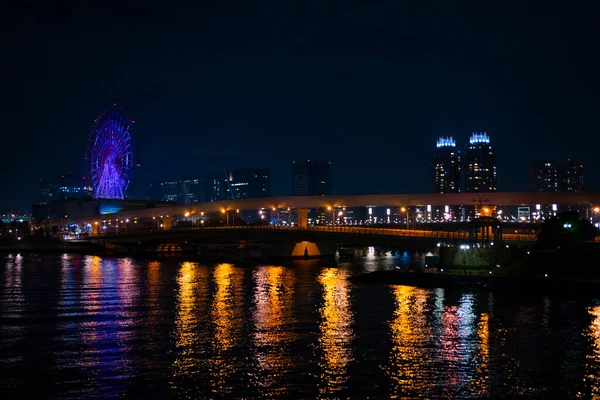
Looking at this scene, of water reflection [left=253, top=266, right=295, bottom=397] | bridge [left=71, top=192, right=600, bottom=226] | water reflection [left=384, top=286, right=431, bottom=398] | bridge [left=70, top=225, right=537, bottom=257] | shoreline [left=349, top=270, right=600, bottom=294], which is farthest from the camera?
bridge [left=71, top=192, right=600, bottom=226]

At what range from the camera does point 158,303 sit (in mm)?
44094

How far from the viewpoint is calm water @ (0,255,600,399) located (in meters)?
23.1

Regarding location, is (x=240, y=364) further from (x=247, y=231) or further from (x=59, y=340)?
(x=247, y=231)

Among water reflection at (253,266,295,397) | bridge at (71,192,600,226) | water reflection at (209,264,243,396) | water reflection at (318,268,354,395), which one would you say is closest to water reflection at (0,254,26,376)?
water reflection at (209,264,243,396)

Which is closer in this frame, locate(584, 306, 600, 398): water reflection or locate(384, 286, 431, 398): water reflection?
locate(584, 306, 600, 398): water reflection

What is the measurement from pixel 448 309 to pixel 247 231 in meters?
53.7

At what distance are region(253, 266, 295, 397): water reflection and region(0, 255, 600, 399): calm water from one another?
0.07 m

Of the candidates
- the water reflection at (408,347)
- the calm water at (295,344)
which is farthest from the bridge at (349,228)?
the water reflection at (408,347)

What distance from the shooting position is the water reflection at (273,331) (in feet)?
78.8

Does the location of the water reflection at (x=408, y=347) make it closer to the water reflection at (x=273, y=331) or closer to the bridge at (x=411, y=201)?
the water reflection at (x=273, y=331)

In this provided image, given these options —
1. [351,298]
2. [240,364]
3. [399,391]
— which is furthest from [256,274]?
[399,391]

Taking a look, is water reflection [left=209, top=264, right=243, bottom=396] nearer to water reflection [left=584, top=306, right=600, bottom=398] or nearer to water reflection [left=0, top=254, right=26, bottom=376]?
water reflection [left=0, top=254, right=26, bottom=376]

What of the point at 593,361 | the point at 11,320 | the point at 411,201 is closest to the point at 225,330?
the point at 11,320

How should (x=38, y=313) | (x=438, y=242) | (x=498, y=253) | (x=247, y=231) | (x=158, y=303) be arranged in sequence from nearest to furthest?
(x=38, y=313) < (x=158, y=303) < (x=498, y=253) < (x=438, y=242) < (x=247, y=231)
